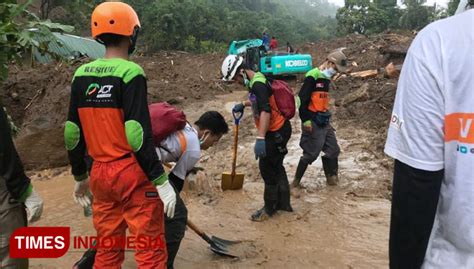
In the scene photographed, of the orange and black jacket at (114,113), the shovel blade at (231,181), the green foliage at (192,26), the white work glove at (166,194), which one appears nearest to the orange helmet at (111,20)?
the orange and black jacket at (114,113)

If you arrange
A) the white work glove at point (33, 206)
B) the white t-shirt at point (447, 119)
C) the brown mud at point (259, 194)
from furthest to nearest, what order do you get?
the brown mud at point (259, 194)
the white work glove at point (33, 206)
the white t-shirt at point (447, 119)

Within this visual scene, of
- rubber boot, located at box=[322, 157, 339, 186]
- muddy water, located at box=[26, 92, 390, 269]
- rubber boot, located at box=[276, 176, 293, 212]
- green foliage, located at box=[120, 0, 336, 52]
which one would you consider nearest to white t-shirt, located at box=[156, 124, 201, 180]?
muddy water, located at box=[26, 92, 390, 269]

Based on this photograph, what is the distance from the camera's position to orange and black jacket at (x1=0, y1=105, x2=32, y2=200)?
2.48 metres

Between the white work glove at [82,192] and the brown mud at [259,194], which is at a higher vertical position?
the white work glove at [82,192]

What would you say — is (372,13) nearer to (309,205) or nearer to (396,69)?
(396,69)

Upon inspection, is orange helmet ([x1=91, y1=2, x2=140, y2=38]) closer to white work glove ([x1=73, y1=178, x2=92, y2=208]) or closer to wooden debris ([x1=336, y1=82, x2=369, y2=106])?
A: white work glove ([x1=73, y1=178, x2=92, y2=208])

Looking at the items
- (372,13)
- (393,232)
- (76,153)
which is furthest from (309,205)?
(372,13)

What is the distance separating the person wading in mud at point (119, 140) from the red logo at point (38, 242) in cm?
52

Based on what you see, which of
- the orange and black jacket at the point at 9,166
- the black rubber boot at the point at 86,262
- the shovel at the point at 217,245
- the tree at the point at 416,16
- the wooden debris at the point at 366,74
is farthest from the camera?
the tree at the point at 416,16

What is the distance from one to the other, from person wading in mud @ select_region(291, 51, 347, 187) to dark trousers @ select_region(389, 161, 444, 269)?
448 centimetres

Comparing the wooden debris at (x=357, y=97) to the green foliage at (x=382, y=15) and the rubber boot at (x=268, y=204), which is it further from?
the green foliage at (x=382, y=15)

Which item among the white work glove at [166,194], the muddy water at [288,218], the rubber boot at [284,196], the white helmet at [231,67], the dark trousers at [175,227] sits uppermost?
the white helmet at [231,67]

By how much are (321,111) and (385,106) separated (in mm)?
4241

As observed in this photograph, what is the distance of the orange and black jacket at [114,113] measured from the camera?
236cm
